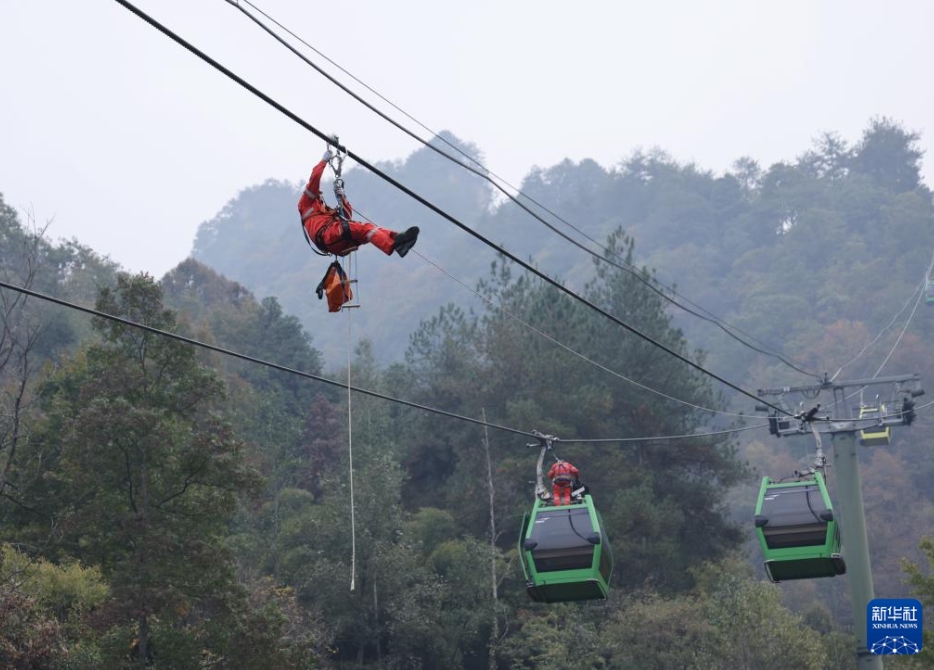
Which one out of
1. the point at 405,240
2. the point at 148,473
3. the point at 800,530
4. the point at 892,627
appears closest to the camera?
the point at 405,240

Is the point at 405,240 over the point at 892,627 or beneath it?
over

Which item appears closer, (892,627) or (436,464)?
(892,627)

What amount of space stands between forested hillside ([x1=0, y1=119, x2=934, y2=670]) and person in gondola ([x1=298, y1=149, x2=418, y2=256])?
86.7 inches


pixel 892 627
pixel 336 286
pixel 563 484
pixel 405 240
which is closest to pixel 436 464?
pixel 892 627

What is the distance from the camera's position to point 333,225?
10.9 metres

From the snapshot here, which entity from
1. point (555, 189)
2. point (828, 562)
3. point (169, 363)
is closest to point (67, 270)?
point (169, 363)

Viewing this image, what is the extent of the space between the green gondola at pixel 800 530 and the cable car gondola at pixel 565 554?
9.18ft

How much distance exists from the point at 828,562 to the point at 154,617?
1512cm

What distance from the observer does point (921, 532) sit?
227 ft

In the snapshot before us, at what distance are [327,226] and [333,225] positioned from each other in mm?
61

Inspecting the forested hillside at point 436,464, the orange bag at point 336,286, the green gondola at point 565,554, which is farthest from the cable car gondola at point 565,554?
the orange bag at point 336,286

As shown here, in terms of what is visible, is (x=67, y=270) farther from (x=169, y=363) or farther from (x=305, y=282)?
(x=305, y=282)

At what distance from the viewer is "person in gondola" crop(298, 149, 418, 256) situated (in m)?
10.5

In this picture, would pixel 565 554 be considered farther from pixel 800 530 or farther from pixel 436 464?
pixel 436 464
